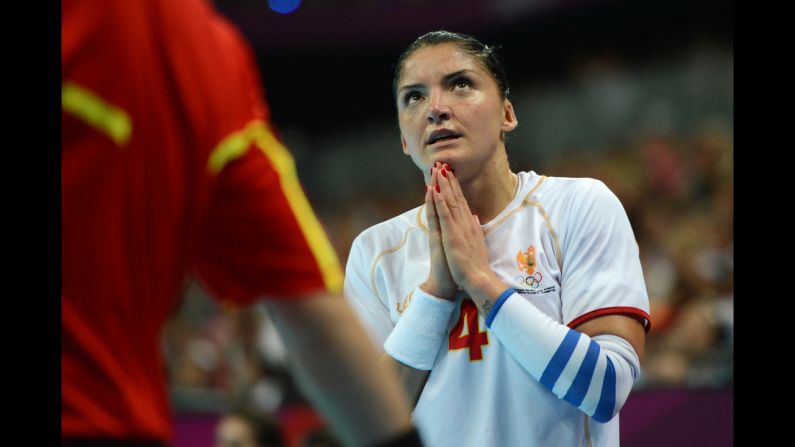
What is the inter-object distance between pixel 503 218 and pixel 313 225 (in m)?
1.14

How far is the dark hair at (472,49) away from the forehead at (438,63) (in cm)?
1

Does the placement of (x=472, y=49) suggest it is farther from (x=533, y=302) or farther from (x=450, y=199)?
(x=533, y=302)

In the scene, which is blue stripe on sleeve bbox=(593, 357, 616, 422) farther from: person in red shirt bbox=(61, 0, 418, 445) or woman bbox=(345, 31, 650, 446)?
person in red shirt bbox=(61, 0, 418, 445)

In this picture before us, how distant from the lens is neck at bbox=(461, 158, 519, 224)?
7.89 ft

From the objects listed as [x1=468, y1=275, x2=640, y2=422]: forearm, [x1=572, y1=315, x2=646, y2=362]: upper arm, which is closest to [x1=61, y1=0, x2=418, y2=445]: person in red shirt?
[x1=468, y1=275, x2=640, y2=422]: forearm

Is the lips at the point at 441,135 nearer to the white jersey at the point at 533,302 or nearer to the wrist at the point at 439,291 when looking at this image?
the white jersey at the point at 533,302

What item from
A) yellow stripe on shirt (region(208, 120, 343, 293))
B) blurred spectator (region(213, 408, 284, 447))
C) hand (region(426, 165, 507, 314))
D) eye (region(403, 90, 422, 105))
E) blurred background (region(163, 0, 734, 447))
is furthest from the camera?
blurred background (region(163, 0, 734, 447))

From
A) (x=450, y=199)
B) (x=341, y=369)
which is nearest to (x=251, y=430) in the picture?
(x=450, y=199)

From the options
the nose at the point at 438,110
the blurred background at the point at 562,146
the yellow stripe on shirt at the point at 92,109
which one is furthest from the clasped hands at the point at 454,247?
the yellow stripe on shirt at the point at 92,109

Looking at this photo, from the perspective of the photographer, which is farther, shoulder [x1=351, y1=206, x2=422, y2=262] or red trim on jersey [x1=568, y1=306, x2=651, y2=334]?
shoulder [x1=351, y1=206, x2=422, y2=262]

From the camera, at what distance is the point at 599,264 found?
2.21 m

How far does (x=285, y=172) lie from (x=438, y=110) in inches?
42.4

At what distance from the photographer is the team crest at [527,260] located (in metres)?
2.29

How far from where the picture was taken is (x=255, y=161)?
4.15 ft
